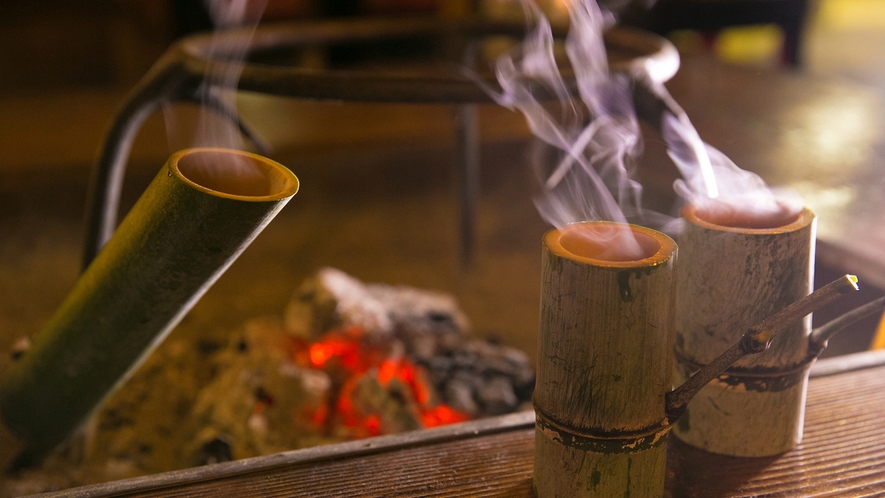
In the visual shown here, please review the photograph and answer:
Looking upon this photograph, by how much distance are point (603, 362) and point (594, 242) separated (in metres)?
0.15

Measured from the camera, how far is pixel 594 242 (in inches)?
36.2

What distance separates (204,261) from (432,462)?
451 mm

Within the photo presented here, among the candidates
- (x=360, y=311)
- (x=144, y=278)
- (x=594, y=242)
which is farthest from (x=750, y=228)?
(x=360, y=311)

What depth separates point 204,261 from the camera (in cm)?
102

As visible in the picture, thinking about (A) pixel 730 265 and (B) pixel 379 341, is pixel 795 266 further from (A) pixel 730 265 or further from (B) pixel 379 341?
(B) pixel 379 341

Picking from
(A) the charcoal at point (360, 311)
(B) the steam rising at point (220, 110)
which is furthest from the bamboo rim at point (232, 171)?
(A) the charcoal at point (360, 311)

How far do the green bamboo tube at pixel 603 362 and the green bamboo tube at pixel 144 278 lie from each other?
1.26ft

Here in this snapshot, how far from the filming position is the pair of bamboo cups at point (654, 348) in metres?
0.86

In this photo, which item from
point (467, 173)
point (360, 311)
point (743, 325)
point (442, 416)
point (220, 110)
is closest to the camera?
point (743, 325)

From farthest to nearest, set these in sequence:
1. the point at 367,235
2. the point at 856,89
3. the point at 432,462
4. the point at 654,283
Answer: the point at 856,89, the point at 367,235, the point at 432,462, the point at 654,283

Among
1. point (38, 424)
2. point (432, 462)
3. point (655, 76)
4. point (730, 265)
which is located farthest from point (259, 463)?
point (655, 76)

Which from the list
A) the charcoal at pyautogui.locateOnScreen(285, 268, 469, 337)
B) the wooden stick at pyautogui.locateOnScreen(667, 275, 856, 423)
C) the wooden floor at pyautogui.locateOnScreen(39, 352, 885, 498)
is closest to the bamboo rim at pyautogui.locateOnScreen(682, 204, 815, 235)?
the wooden stick at pyautogui.locateOnScreen(667, 275, 856, 423)

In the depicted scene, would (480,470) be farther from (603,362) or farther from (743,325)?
(743,325)

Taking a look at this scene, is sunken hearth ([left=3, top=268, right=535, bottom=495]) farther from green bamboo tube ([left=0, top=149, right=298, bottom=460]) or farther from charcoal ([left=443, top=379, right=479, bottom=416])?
green bamboo tube ([left=0, top=149, right=298, bottom=460])
